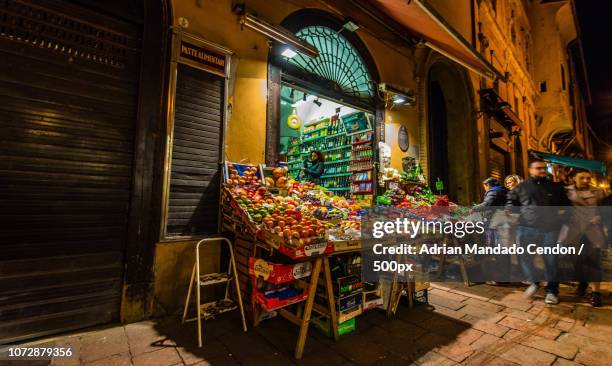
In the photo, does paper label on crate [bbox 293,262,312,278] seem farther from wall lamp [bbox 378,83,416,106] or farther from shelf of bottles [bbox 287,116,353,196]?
shelf of bottles [bbox 287,116,353,196]

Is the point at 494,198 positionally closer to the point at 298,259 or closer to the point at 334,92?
the point at 334,92

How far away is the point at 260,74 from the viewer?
4695mm

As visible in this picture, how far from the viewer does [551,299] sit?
407cm

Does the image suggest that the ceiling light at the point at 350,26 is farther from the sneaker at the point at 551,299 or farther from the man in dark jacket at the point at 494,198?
the sneaker at the point at 551,299

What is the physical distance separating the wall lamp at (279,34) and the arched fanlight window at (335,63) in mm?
468

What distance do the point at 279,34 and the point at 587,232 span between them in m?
6.14

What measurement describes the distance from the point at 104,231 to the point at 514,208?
6.39m

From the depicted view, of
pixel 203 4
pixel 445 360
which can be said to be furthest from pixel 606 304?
pixel 203 4

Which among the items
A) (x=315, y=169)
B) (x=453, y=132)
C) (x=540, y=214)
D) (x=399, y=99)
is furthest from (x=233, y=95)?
(x=453, y=132)

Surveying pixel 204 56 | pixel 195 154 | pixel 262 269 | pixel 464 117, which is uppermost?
pixel 464 117

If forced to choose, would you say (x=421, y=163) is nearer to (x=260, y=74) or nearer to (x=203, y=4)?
(x=260, y=74)

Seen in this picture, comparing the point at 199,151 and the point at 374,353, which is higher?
the point at 199,151

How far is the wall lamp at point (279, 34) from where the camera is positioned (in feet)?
14.3

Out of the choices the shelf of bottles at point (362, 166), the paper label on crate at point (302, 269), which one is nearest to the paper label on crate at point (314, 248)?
the paper label on crate at point (302, 269)
